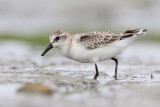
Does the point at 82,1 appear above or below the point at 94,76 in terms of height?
above

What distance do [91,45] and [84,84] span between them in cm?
161

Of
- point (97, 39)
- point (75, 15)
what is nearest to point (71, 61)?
point (97, 39)

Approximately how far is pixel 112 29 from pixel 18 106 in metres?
15.2

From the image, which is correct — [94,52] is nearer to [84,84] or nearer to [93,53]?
[93,53]

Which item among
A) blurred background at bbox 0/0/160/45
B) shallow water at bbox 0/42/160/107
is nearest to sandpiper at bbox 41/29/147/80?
shallow water at bbox 0/42/160/107

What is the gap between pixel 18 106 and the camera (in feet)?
19.9

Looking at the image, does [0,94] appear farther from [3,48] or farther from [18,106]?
[3,48]

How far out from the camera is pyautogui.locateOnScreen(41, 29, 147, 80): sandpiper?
30.7 feet

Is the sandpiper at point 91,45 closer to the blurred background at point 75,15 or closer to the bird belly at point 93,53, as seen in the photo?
the bird belly at point 93,53

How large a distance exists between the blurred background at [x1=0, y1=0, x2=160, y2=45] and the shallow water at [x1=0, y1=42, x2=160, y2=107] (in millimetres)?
8207

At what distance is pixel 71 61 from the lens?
13.5 m

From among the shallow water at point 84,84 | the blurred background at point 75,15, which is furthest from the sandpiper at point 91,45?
the blurred background at point 75,15

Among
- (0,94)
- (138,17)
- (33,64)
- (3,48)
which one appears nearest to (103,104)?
(0,94)

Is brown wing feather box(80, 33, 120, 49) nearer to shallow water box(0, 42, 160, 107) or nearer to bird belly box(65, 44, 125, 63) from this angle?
bird belly box(65, 44, 125, 63)
